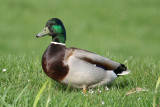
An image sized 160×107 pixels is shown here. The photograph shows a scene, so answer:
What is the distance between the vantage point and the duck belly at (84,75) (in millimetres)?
5016

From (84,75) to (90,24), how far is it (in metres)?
7.82

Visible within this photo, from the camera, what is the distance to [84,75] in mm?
5082

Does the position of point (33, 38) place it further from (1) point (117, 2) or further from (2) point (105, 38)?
(1) point (117, 2)

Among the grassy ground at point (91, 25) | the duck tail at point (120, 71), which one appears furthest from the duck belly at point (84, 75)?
the grassy ground at point (91, 25)

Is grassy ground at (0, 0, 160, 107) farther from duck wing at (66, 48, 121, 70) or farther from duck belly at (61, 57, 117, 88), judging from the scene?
duck belly at (61, 57, 117, 88)

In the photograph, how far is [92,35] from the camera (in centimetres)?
1203

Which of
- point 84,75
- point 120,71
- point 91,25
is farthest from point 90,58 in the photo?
point 91,25

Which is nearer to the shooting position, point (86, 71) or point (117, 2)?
point (86, 71)

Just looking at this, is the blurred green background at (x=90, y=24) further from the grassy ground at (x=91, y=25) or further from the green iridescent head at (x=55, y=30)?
the green iridescent head at (x=55, y=30)

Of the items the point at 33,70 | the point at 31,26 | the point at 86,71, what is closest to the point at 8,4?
the point at 31,26

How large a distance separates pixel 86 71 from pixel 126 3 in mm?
10270

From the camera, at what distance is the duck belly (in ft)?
16.5

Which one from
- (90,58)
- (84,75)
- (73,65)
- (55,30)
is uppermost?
(55,30)

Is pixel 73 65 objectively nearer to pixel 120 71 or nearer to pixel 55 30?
pixel 55 30
